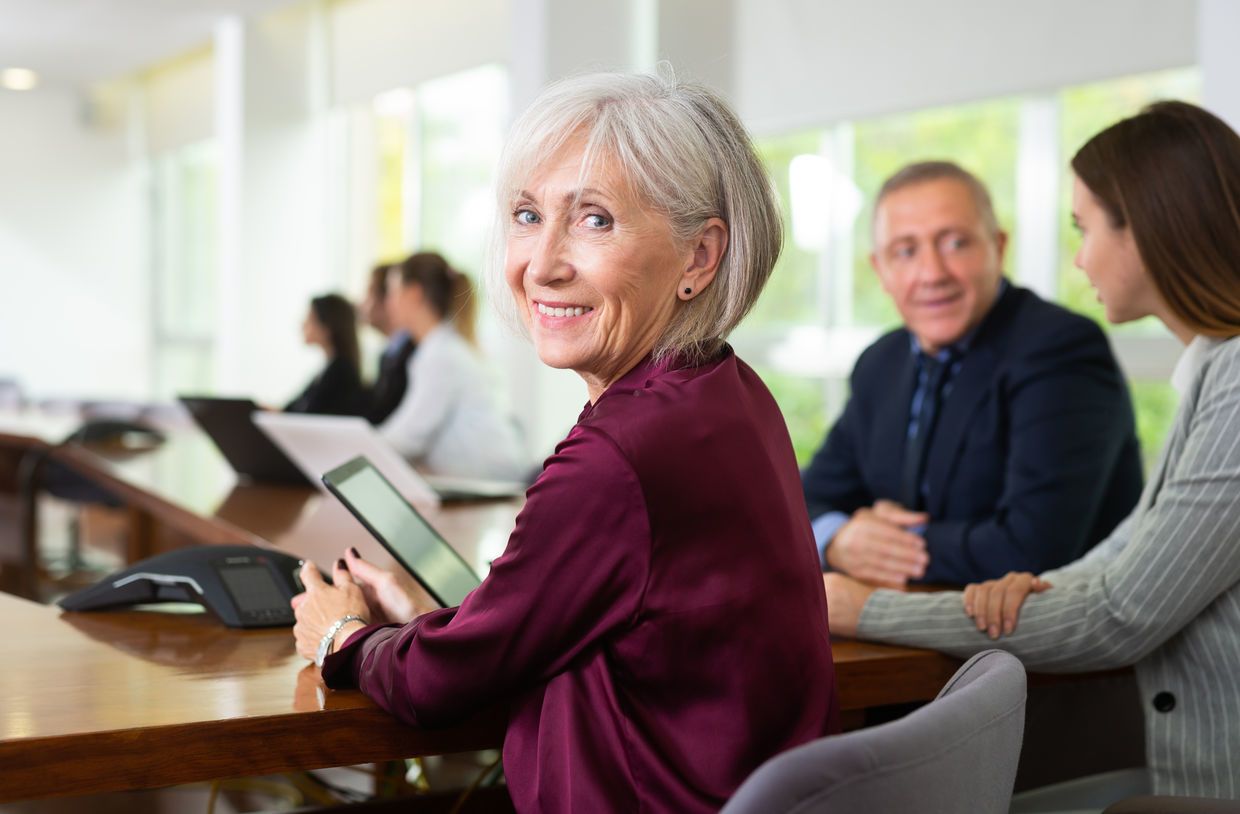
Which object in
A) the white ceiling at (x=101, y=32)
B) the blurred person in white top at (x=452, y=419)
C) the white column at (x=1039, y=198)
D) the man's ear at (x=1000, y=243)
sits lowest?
the blurred person in white top at (x=452, y=419)

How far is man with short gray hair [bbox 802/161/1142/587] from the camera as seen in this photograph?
2154 millimetres

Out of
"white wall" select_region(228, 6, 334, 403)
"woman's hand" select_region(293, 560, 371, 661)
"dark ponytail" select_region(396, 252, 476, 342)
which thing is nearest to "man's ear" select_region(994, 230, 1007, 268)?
A: "woman's hand" select_region(293, 560, 371, 661)

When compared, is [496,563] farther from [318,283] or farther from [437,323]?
[318,283]

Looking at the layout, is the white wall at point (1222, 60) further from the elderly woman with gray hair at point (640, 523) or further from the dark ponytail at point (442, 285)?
the dark ponytail at point (442, 285)

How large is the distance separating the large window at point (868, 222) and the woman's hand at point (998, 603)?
3.03 meters

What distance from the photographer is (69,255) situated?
38.8ft

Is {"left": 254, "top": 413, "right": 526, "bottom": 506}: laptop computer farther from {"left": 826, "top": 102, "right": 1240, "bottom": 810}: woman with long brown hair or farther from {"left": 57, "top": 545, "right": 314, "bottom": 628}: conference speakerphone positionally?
{"left": 826, "top": 102, "right": 1240, "bottom": 810}: woman with long brown hair

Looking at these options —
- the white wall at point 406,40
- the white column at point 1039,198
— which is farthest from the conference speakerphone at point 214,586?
the white wall at point 406,40

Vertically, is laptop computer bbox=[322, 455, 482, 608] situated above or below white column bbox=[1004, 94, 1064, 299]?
below

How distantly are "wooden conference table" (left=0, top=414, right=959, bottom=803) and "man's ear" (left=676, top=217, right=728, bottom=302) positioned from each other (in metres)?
0.47

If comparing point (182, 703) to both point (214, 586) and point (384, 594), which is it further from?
point (214, 586)

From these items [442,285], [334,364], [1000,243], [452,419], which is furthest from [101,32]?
[1000,243]

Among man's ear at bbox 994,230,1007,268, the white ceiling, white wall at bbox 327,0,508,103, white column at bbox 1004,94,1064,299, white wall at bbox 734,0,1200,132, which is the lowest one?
man's ear at bbox 994,230,1007,268

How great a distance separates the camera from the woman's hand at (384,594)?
5.03 feet
